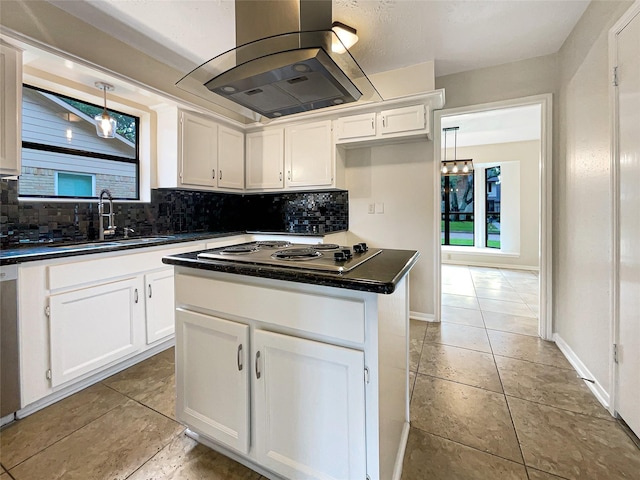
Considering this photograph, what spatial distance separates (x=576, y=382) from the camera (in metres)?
1.95

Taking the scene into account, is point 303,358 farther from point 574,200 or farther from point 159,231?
point 159,231

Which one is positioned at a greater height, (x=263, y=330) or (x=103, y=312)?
(x=263, y=330)

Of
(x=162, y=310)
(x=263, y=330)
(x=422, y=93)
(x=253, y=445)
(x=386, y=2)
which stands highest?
(x=386, y=2)

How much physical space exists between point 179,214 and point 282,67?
2.48 meters

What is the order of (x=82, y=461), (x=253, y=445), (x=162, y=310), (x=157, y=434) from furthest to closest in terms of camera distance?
(x=162, y=310) → (x=157, y=434) → (x=82, y=461) → (x=253, y=445)

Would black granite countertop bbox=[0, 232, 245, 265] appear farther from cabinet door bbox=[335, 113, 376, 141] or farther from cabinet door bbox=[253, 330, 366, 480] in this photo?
cabinet door bbox=[335, 113, 376, 141]

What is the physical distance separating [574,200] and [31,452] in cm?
354

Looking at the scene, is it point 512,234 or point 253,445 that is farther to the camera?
point 512,234

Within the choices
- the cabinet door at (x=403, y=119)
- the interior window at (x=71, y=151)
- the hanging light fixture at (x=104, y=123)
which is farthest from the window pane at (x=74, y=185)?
the cabinet door at (x=403, y=119)

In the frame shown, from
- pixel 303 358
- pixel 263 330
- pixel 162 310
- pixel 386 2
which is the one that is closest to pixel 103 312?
pixel 162 310

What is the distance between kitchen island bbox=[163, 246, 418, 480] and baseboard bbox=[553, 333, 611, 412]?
127 centimetres

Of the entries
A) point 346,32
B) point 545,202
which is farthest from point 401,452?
point 346,32

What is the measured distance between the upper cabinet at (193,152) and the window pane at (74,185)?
576mm

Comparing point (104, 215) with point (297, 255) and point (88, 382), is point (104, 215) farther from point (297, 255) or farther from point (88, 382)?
point (297, 255)
